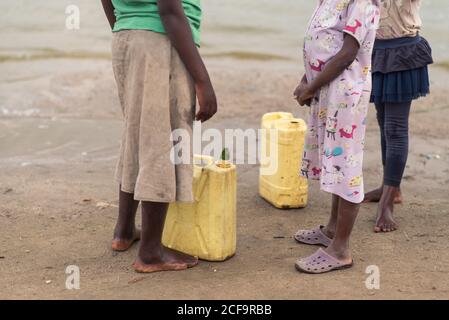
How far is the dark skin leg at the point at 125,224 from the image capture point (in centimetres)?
390

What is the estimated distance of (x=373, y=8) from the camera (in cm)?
343

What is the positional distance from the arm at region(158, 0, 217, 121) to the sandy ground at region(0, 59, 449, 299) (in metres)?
0.88

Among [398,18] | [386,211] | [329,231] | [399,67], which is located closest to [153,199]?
[329,231]

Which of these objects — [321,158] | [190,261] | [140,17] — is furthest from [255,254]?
[140,17]

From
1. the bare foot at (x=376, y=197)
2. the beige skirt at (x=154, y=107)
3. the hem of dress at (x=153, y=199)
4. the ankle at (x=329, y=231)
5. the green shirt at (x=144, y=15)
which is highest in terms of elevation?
the green shirt at (x=144, y=15)

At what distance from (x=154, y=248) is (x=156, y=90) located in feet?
2.68

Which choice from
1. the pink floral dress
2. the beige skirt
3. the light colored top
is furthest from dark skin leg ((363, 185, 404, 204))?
the beige skirt

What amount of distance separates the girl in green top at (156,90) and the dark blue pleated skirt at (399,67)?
1281 millimetres

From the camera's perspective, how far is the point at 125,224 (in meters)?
3.98

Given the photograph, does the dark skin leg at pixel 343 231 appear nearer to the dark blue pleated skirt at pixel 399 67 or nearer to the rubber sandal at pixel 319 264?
the rubber sandal at pixel 319 264

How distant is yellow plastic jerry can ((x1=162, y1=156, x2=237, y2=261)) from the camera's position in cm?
371

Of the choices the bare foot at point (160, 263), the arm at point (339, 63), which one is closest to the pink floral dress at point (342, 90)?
the arm at point (339, 63)
